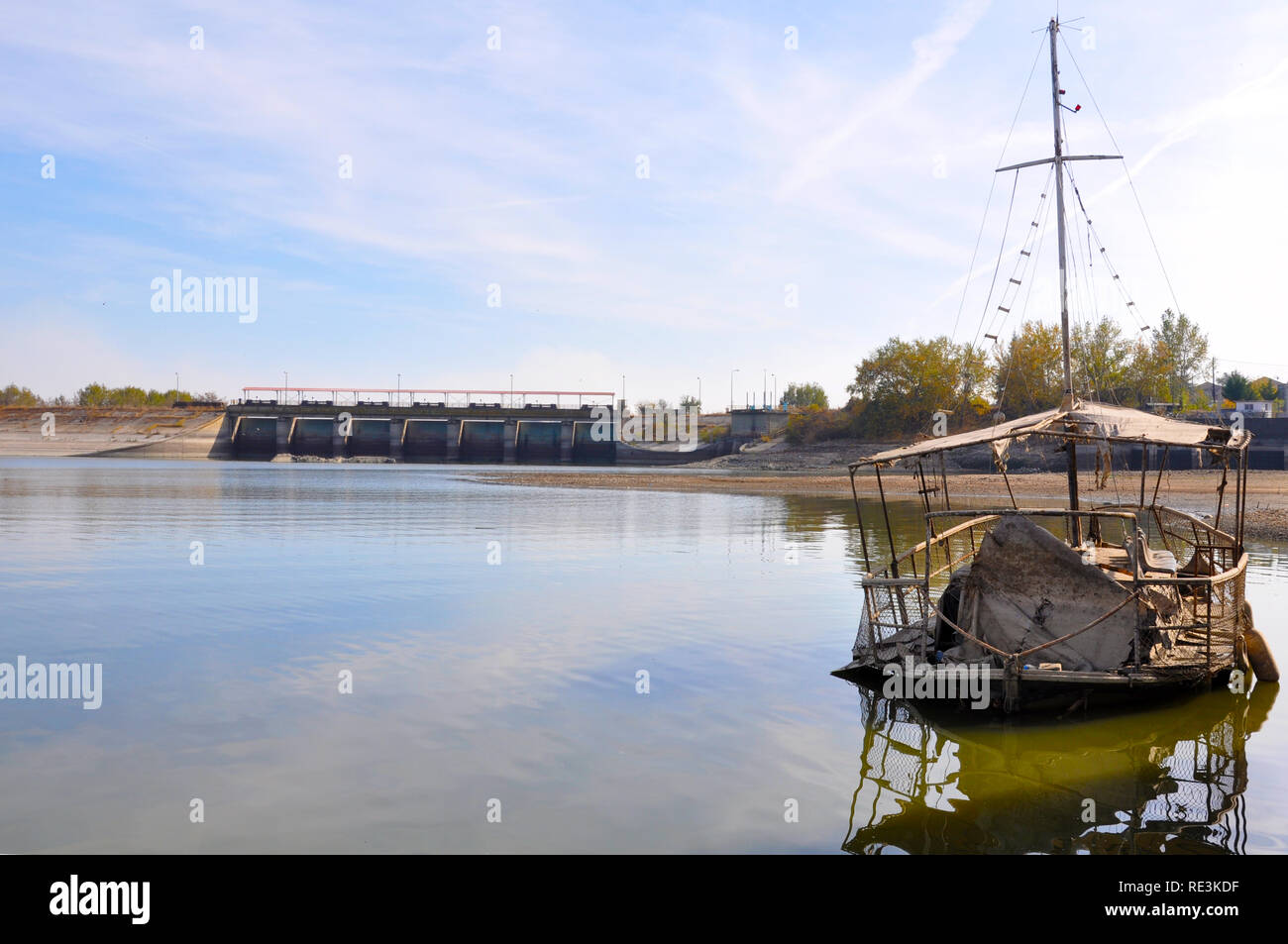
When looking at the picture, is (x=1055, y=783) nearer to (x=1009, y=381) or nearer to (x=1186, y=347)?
(x=1009, y=381)

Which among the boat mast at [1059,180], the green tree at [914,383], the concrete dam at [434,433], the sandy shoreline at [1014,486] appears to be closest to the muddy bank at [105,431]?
the concrete dam at [434,433]

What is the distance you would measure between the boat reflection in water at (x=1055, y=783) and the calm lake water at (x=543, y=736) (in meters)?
0.04

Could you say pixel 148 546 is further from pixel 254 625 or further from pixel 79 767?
pixel 79 767

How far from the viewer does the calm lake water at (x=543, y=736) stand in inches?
364

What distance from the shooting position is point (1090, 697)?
12711 millimetres

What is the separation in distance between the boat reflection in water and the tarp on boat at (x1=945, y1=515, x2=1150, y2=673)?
93 cm

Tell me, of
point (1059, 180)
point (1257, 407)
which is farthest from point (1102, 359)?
point (1059, 180)

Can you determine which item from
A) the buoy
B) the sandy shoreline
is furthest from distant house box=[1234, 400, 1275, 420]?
the buoy

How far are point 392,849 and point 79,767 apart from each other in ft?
14.5

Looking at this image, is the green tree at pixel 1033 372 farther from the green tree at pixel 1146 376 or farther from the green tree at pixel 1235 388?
the green tree at pixel 1235 388

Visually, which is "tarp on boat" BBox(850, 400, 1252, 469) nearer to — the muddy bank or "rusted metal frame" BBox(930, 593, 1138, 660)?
"rusted metal frame" BBox(930, 593, 1138, 660)
